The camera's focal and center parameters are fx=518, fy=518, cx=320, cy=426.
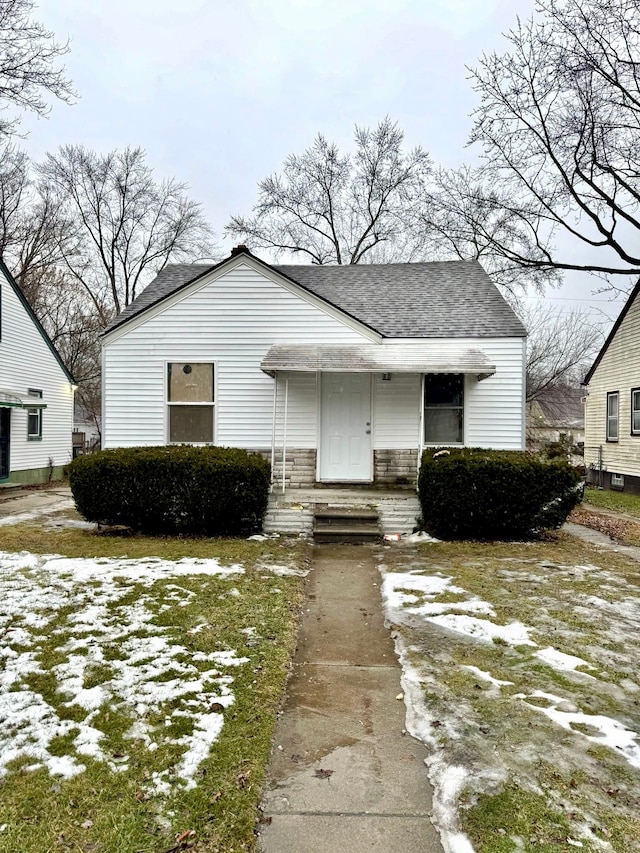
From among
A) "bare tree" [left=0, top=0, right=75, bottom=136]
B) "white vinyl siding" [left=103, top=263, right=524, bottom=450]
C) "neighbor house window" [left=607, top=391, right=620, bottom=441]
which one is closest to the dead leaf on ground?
"white vinyl siding" [left=103, top=263, right=524, bottom=450]

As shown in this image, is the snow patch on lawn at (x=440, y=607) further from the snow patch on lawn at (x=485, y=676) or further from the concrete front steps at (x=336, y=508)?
the concrete front steps at (x=336, y=508)

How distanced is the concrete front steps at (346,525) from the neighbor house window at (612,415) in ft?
39.7

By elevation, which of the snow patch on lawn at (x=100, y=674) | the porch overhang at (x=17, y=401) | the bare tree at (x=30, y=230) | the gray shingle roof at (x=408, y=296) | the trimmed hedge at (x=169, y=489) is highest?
the bare tree at (x=30, y=230)

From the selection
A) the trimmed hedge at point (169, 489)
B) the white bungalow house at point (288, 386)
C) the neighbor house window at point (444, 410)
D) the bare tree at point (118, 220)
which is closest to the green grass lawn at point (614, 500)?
the white bungalow house at point (288, 386)

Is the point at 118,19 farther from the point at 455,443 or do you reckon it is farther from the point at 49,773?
the point at 49,773

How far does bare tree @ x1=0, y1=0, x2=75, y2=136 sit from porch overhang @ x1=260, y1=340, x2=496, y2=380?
5469mm

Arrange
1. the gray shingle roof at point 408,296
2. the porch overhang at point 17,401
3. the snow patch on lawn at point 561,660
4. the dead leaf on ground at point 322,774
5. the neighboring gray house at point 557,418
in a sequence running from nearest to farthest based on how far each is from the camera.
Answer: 1. the dead leaf on ground at point 322,774
2. the snow patch on lawn at point 561,660
3. the gray shingle roof at point 408,296
4. the porch overhang at point 17,401
5. the neighboring gray house at point 557,418

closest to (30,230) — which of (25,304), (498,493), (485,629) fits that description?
(25,304)

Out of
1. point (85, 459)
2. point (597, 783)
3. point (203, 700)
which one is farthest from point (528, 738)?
point (85, 459)

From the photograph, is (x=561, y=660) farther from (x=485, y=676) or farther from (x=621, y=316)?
(x=621, y=316)

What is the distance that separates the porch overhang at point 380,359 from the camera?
899 centimetres

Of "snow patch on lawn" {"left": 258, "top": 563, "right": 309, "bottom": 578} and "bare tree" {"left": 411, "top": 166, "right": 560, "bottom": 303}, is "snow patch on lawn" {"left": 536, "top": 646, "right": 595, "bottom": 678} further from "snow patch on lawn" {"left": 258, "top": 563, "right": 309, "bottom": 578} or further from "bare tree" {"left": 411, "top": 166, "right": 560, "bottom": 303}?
"bare tree" {"left": 411, "top": 166, "right": 560, "bottom": 303}

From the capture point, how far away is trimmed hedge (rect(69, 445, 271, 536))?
7684mm

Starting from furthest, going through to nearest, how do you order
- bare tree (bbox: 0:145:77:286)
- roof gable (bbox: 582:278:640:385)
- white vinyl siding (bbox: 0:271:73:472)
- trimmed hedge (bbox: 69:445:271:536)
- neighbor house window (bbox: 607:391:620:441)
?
bare tree (bbox: 0:145:77:286) → neighbor house window (bbox: 607:391:620:441) → roof gable (bbox: 582:278:640:385) → white vinyl siding (bbox: 0:271:73:472) → trimmed hedge (bbox: 69:445:271:536)
